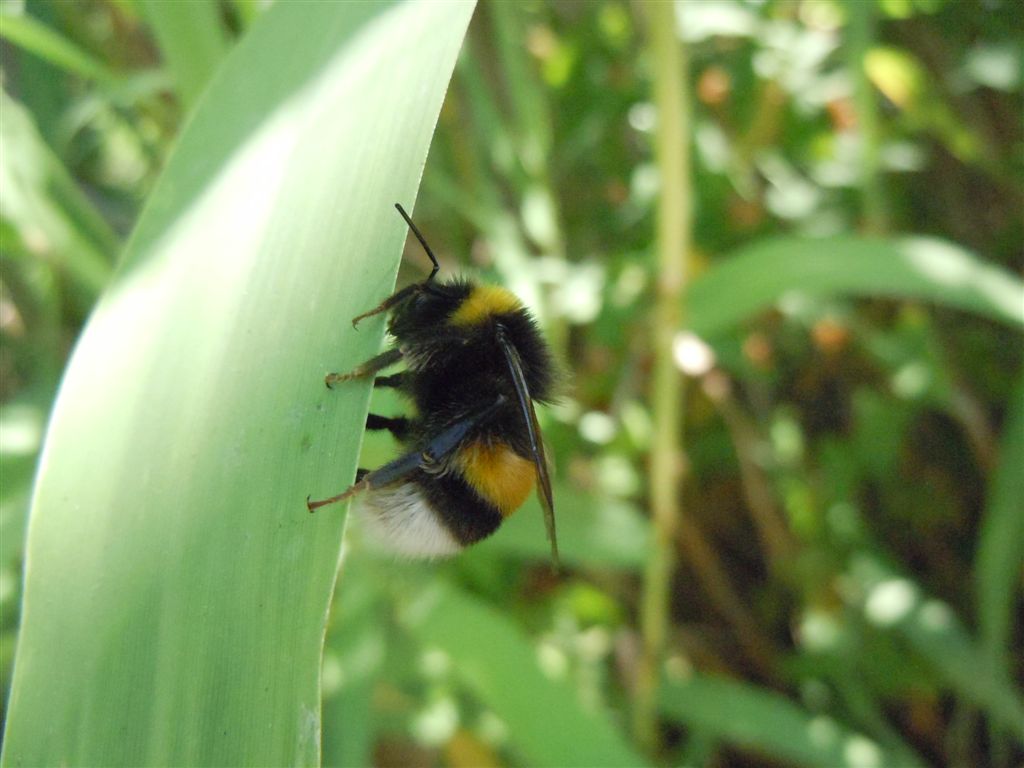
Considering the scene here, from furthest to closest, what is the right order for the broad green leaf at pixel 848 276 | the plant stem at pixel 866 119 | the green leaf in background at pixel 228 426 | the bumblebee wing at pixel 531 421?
the plant stem at pixel 866 119, the broad green leaf at pixel 848 276, the bumblebee wing at pixel 531 421, the green leaf in background at pixel 228 426

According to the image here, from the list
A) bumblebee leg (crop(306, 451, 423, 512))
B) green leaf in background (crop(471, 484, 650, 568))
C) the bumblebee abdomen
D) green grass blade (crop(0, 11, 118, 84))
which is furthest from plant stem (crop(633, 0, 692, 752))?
green grass blade (crop(0, 11, 118, 84))

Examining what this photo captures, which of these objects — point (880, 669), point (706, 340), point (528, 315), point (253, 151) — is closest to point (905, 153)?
point (706, 340)

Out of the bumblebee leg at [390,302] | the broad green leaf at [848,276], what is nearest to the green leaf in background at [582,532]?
the broad green leaf at [848,276]

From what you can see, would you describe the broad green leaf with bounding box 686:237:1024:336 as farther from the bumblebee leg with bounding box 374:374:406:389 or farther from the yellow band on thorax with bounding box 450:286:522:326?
the bumblebee leg with bounding box 374:374:406:389

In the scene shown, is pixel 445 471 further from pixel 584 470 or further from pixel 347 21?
pixel 584 470

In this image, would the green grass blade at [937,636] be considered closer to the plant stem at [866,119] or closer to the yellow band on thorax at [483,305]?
the plant stem at [866,119]

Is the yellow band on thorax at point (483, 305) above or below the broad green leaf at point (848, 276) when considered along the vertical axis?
above
